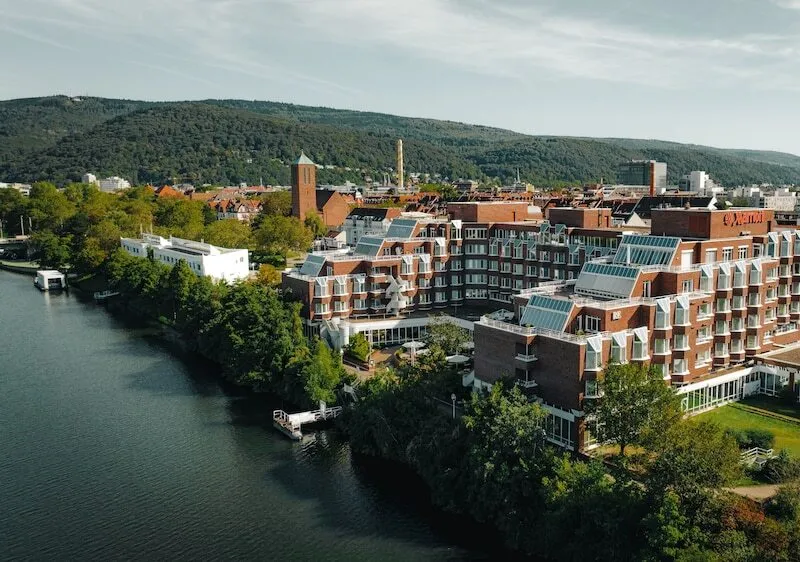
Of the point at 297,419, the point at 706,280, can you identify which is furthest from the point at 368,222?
the point at 706,280

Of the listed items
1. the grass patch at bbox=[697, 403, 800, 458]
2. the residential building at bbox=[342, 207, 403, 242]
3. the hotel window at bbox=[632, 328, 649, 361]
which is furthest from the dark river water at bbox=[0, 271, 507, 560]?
the residential building at bbox=[342, 207, 403, 242]

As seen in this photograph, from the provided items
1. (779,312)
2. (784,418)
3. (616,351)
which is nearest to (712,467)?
(616,351)

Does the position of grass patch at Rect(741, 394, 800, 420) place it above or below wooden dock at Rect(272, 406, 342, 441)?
above

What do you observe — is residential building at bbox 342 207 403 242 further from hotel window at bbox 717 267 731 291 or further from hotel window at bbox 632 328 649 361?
hotel window at bbox 632 328 649 361

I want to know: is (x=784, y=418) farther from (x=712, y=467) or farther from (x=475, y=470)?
(x=475, y=470)

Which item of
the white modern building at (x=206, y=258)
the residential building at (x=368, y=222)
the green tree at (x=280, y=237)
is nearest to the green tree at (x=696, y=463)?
the white modern building at (x=206, y=258)

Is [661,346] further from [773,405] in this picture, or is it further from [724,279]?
[773,405]
